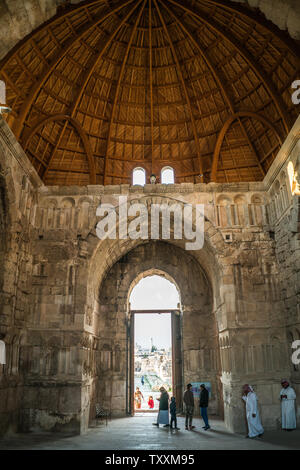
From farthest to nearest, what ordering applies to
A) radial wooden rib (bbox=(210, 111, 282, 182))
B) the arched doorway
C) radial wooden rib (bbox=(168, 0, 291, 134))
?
the arched doorway
radial wooden rib (bbox=(210, 111, 282, 182))
radial wooden rib (bbox=(168, 0, 291, 134))

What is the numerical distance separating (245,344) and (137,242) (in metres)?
8.23

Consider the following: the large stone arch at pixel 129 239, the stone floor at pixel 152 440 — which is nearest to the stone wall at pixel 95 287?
the large stone arch at pixel 129 239

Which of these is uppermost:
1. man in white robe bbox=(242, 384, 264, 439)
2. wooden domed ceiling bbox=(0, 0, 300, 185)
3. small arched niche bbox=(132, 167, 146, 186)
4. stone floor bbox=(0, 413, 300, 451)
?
wooden domed ceiling bbox=(0, 0, 300, 185)

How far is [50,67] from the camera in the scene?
14258 millimetres

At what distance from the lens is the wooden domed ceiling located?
13.9m

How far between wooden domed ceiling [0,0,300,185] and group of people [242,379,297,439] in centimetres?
993

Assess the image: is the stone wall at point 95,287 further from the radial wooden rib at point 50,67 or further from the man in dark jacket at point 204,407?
the radial wooden rib at point 50,67

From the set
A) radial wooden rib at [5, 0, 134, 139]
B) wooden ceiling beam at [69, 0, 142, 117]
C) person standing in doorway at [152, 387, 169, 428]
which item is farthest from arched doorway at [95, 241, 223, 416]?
radial wooden rib at [5, 0, 134, 139]

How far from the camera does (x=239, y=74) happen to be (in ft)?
50.9

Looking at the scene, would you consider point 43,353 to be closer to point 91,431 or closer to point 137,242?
point 91,431

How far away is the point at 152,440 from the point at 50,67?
15283 mm

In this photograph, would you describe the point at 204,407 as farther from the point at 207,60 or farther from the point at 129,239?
the point at 207,60

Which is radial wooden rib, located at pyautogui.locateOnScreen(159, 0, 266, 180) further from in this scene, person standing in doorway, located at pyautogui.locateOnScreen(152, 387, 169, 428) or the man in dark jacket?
person standing in doorway, located at pyautogui.locateOnScreen(152, 387, 169, 428)
